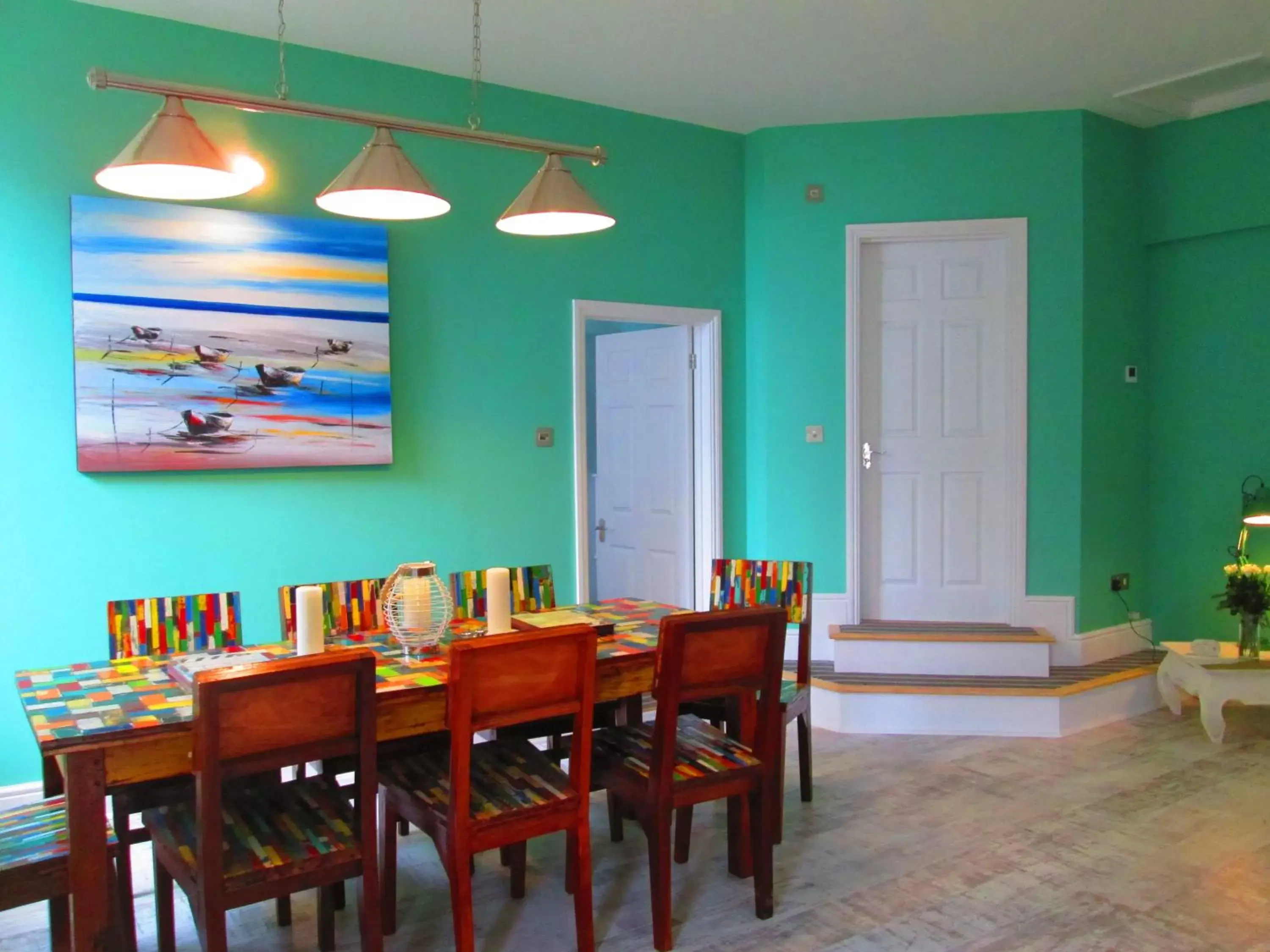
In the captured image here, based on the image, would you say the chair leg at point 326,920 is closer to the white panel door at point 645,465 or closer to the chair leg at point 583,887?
the chair leg at point 583,887

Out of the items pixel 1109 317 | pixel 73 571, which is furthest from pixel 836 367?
pixel 73 571

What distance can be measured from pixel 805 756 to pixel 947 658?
1330mm

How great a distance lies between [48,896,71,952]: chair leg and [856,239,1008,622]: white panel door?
379 centimetres

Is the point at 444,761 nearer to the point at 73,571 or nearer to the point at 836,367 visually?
the point at 73,571

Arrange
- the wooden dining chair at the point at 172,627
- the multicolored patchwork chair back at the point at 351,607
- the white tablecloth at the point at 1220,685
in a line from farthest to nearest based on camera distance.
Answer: the white tablecloth at the point at 1220,685
the multicolored patchwork chair back at the point at 351,607
the wooden dining chair at the point at 172,627

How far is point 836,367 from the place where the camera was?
4.97m

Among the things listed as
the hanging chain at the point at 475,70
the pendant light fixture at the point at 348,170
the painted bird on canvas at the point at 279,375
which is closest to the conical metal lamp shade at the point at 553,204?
the pendant light fixture at the point at 348,170

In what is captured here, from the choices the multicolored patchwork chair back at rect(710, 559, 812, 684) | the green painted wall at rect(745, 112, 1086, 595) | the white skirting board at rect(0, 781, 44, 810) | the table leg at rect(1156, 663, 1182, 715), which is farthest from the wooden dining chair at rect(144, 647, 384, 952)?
the table leg at rect(1156, 663, 1182, 715)

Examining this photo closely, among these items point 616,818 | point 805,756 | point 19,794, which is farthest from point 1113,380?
point 19,794

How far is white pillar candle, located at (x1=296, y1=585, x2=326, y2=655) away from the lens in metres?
2.53

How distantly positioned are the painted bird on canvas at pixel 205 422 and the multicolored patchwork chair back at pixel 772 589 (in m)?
1.91

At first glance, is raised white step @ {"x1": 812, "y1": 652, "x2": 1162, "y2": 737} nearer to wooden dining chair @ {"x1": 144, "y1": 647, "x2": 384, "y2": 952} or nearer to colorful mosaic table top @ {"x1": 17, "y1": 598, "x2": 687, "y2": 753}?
colorful mosaic table top @ {"x1": 17, "y1": 598, "x2": 687, "y2": 753}

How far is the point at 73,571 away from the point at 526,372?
1954mm

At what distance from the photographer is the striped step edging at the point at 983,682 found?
174 inches
